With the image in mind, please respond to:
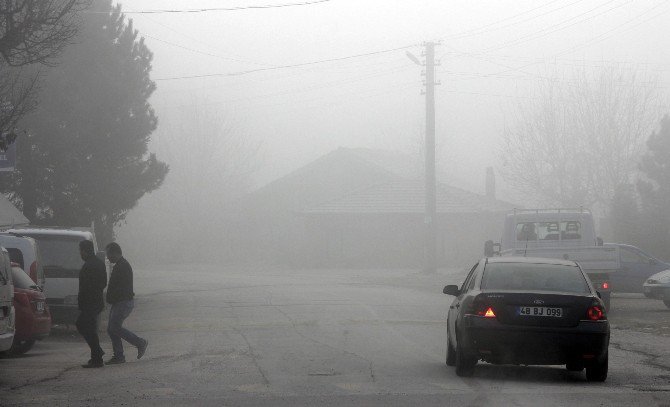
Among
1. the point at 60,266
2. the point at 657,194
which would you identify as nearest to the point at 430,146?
the point at 657,194

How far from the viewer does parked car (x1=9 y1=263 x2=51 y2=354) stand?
15.9m

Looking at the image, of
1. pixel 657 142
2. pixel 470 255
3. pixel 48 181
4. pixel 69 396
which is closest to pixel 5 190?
pixel 48 181

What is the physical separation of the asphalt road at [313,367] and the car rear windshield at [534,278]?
1.09 meters

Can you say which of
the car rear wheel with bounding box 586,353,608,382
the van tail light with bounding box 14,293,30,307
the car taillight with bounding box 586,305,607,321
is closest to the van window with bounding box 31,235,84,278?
the van tail light with bounding box 14,293,30,307

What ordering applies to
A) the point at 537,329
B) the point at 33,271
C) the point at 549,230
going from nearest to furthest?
1. the point at 537,329
2. the point at 33,271
3. the point at 549,230

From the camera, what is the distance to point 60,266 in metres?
20.9

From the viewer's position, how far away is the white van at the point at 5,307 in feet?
44.0

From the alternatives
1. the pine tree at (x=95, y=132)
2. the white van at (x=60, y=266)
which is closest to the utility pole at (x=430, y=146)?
the pine tree at (x=95, y=132)

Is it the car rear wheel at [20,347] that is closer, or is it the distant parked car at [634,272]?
the car rear wheel at [20,347]

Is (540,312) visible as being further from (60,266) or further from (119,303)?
(60,266)

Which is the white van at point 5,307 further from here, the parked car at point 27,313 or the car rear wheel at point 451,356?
the car rear wheel at point 451,356

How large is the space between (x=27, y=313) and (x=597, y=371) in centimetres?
860

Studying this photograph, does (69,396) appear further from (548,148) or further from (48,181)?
(548,148)

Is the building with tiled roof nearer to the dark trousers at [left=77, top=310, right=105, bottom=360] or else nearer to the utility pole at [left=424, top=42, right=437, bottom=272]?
the utility pole at [left=424, top=42, right=437, bottom=272]
